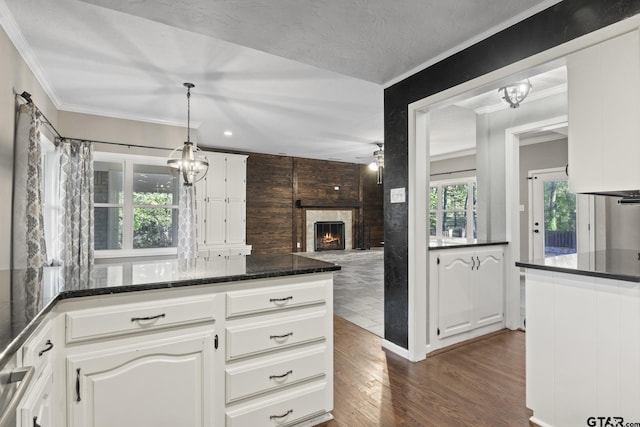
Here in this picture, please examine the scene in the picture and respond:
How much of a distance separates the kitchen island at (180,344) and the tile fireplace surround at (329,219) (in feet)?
22.3

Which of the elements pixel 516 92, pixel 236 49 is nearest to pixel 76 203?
pixel 236 49

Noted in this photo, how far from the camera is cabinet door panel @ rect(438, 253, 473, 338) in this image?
2.83m

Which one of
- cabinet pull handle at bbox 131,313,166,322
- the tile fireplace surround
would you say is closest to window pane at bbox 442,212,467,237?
the tile fireplace surround

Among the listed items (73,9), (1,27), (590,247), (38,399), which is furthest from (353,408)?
(590,247)

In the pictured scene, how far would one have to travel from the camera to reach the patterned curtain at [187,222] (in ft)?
16.1

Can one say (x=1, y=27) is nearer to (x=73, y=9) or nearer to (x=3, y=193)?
(x=73, y=9)

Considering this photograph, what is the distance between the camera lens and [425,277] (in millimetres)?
2660

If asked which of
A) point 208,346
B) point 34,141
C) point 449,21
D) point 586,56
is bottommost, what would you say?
point 208,346

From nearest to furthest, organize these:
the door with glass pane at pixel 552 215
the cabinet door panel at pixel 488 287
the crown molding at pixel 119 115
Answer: the cabinet door panel at pixel 488 287, the crown molding at pixel 119 115, the door with glass pane at pixel 552 215

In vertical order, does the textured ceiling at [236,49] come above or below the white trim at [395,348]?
above

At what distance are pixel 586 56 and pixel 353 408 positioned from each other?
92.6 inches

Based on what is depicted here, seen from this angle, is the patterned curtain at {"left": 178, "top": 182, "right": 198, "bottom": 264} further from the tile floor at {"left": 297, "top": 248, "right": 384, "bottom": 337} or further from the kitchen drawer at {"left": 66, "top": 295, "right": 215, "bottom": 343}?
the kitchen drawer at {"left": 66, "top": 295, "right": 215, "bottom": 343}

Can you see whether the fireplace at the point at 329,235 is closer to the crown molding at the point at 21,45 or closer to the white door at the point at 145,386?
the crown molding at the point at 21,45

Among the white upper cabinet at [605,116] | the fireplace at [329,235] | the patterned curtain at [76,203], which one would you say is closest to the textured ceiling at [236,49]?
the white upper cabinet at [605,116]
